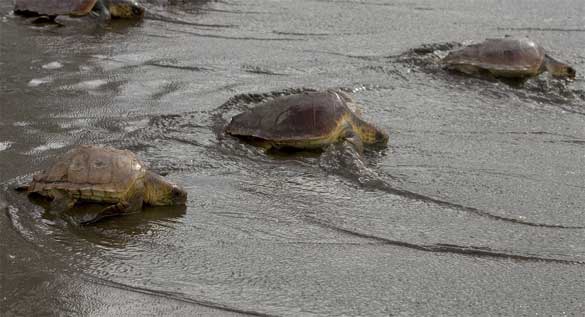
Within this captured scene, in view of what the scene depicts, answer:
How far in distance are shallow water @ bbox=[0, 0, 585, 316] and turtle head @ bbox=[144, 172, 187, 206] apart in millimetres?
76

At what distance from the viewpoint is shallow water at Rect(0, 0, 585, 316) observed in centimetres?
477

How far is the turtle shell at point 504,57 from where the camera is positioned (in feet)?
29.8

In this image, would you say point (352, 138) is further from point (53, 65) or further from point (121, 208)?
point (53, 65)

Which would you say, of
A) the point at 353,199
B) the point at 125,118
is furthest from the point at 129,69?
the point at 353,199

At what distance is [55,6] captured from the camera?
1065cm

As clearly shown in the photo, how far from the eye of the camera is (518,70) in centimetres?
909

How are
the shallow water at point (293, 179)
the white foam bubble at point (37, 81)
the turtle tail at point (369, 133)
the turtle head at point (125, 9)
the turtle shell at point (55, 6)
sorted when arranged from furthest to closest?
1. the turtle head at point (125, 9)
2. the turtle shell at point (55, 6)
3. the white foam bubble at point (37, 81)
4. the turtle tail at point (369, 133)
5. the shallow water at point (293, 179)

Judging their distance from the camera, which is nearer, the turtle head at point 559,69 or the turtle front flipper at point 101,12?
the turtle head at point 559,69

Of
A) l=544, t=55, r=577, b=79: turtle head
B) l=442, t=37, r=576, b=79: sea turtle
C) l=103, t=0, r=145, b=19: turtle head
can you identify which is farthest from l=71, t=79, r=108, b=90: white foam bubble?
l=544, t=55, r=577, b=79: turtle head

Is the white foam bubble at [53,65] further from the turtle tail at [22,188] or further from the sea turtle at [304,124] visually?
the turtle tail at [22,188]

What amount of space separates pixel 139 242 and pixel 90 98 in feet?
9.70

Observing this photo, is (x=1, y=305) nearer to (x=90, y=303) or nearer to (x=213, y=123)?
(x=90, y=303)

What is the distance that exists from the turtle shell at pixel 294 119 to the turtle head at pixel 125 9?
174 inches

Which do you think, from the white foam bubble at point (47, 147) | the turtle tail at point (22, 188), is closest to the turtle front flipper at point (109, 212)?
the turtle tail at point (22, 188)
